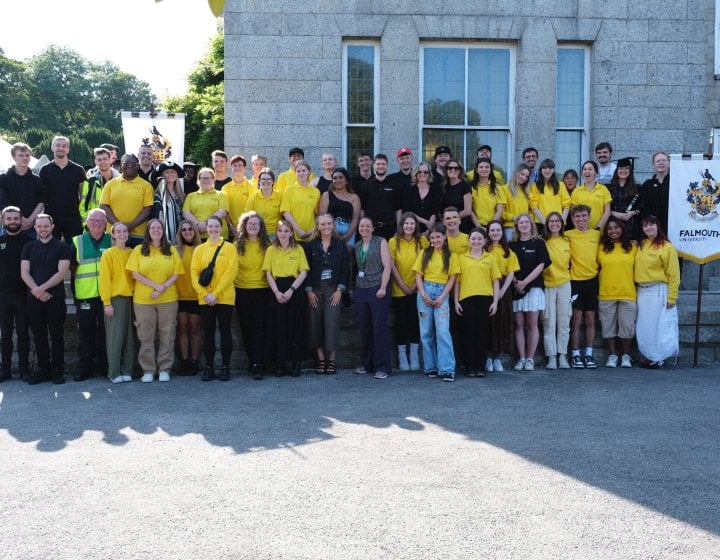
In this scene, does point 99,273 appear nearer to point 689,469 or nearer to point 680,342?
point 689,469

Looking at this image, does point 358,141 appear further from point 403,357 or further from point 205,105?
point 205,105

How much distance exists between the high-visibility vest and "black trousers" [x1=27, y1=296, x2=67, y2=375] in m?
0.29

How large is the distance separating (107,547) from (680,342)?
7.96 metres

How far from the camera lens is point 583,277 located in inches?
352

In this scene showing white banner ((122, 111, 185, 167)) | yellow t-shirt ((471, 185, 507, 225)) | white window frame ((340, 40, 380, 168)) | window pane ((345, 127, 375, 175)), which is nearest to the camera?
yellow t-shirt ((471, 185, 507, 225))

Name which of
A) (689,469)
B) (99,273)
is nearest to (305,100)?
(99,273)

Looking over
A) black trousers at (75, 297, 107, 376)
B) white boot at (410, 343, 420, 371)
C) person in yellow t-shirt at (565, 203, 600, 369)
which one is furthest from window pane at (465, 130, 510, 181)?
black trousers at (75, 297, 107, 376)

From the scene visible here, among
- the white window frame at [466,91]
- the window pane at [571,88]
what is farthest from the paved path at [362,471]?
the window pane at [571,88]

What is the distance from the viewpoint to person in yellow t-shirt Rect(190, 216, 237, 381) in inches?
321

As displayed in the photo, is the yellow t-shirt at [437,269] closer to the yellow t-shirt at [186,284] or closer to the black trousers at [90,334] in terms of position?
the yellow t-shirt at [186,284]

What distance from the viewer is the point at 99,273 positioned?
830cm

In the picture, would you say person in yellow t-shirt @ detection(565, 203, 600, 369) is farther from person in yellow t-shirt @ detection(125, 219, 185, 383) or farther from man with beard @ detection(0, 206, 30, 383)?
man with beard @ detection(0, 206, 30, 383)

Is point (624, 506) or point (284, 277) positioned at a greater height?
point (284, 277)

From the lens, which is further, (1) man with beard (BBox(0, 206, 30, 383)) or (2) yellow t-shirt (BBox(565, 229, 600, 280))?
(2) yellow t-shirt (BBox(565, 229, 600, 280))
